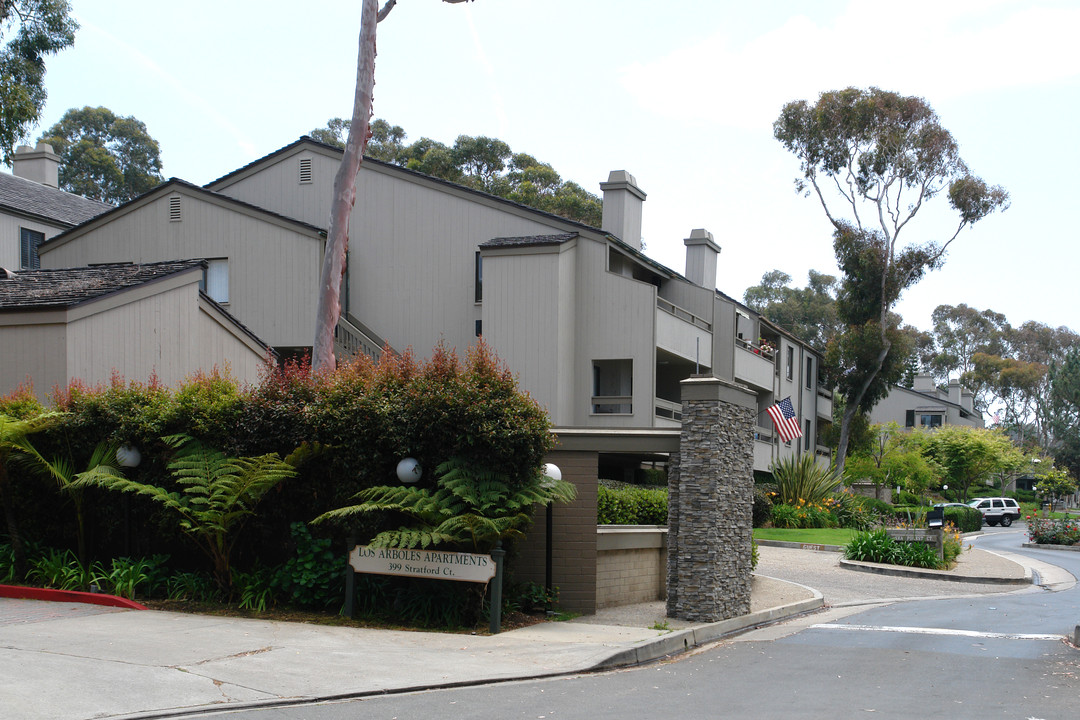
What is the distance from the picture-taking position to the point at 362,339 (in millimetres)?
28234

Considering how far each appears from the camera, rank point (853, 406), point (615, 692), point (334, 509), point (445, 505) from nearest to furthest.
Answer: point (615, 692) < point (445, 505) < point (334, 509) < point (853, 406)

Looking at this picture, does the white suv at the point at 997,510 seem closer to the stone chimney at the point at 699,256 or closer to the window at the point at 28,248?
the stone chimney at the point at 699,256

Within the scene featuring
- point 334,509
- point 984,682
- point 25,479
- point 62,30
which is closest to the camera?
point 984,682

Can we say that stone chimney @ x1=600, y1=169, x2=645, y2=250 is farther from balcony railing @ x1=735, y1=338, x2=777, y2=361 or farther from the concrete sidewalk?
the concrete sidewalk

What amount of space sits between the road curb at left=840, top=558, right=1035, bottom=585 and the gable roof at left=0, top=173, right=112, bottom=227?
2620 cm

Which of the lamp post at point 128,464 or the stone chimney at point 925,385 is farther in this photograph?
the stone chimney at point 925,385

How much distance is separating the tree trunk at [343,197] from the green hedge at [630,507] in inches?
245

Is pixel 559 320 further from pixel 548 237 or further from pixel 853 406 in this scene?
pixel 853 406

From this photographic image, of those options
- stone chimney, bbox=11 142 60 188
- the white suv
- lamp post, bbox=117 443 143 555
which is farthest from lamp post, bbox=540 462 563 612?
the white suv

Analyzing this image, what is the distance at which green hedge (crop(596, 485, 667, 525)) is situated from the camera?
17.8 metres

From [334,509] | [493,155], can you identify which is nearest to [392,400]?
[334,509]

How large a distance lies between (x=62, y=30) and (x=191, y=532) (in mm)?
19996

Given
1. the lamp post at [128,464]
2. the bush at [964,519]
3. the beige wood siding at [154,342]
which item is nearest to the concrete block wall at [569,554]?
the lamp post at [128,464]

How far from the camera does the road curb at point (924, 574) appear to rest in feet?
76.3
